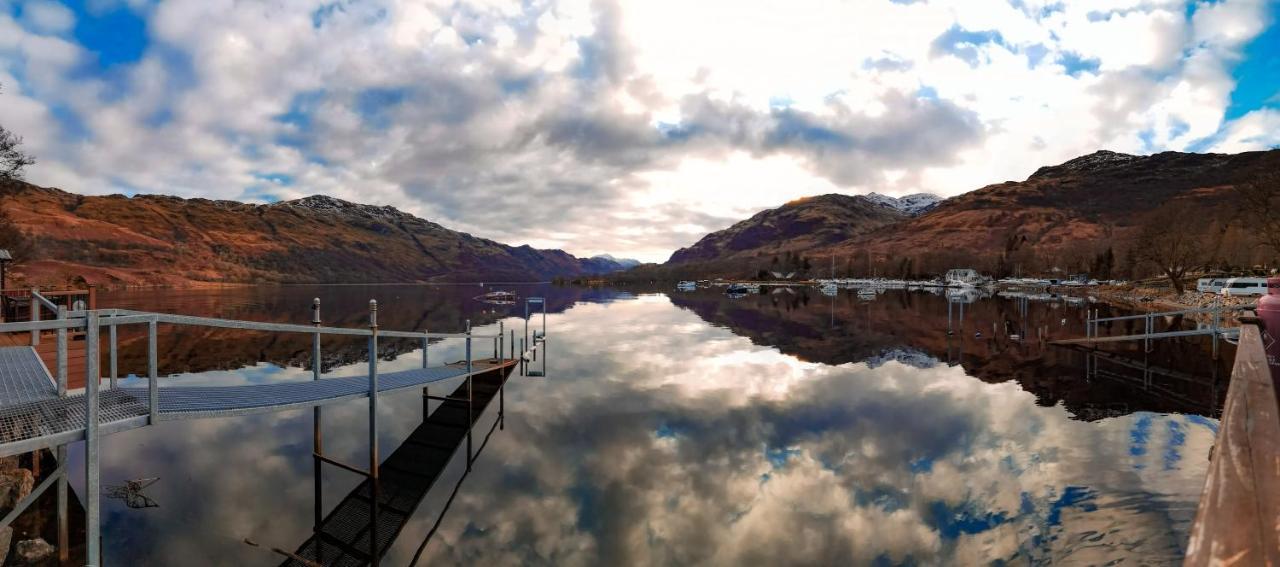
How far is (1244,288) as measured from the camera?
4881 cm

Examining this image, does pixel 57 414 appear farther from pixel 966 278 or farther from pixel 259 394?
pixel 966 278

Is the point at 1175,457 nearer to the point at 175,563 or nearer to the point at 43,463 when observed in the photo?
the point at 175,563

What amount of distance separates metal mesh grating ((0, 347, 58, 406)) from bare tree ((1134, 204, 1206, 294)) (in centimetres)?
9040

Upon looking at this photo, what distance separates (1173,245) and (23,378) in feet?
320

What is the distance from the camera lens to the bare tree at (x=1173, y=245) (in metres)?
68.3

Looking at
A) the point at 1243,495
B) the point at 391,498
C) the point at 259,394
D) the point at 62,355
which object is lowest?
the point at 391,498

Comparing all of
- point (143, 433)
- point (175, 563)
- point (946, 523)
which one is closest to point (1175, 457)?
point (946, 523)

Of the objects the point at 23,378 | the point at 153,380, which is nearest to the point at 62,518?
the point at 23,378

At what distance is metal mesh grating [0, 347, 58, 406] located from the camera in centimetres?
850

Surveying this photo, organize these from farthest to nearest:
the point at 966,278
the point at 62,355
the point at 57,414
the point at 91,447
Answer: the point at 966,278 < the point at 62,355 < the point at 57,414 < the point at 91,447

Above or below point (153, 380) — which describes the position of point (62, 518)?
below

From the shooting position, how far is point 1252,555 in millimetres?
1960

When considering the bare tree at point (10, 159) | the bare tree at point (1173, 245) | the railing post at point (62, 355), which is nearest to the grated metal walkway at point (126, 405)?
the railing post at point (62, 355)

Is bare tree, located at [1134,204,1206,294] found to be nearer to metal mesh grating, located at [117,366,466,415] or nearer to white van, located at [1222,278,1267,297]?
white van, located at [1222,278,1267,297]
